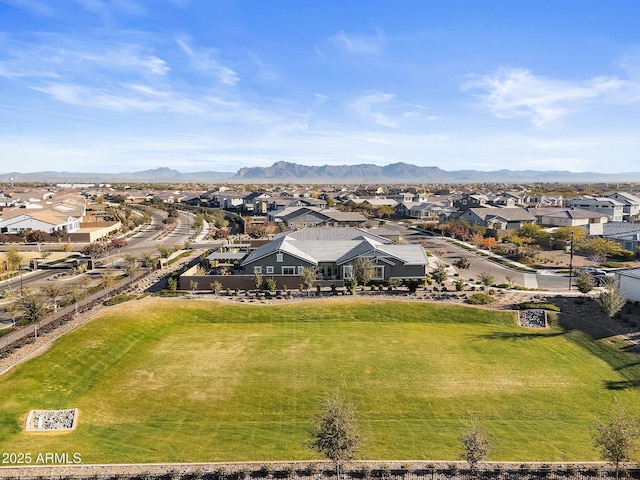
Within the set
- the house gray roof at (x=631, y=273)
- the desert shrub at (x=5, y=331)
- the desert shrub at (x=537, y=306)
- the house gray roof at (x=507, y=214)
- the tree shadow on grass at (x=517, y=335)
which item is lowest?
the tree shadow on grass at (x=517, y=335)

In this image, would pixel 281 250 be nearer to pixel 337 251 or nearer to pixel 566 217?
pixel 337 251

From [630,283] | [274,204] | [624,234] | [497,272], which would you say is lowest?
[497,272]

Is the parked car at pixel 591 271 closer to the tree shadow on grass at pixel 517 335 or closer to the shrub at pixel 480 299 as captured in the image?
the shrub at pixel 480 299

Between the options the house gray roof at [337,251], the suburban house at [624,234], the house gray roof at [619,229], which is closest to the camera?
the house gray roof at [337,251]

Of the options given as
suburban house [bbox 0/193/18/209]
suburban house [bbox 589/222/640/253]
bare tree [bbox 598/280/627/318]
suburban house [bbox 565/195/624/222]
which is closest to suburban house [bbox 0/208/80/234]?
suburban house [bbox 0/193/18/209]

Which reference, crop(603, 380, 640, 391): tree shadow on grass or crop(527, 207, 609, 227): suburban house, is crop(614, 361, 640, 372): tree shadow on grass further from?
crop(527, 207, 609, 227): suburban house

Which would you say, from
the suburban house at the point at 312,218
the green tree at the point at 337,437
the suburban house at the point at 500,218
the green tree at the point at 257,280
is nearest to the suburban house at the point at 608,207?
the suburban house at the point at 500,218

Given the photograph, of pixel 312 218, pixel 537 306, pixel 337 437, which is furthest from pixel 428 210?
pixel 337 437
